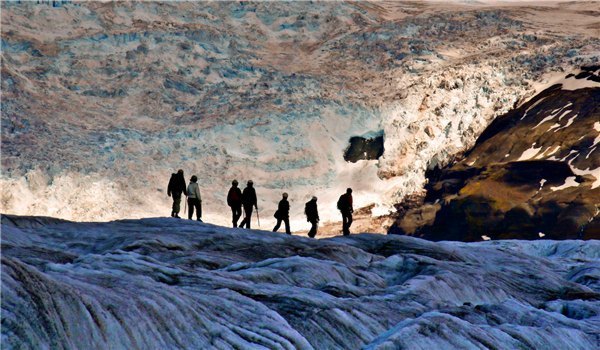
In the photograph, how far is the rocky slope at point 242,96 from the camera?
292 ft

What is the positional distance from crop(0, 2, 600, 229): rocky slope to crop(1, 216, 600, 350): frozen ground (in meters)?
56.2

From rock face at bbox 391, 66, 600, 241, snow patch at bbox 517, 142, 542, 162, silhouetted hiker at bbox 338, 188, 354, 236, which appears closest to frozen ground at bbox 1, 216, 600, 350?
silhouetted hiker at bbox 338, 188, 354, 236

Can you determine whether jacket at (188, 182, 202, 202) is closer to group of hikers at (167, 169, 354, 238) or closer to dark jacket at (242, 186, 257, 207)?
group of hikers at (167, 169, 354, 238)

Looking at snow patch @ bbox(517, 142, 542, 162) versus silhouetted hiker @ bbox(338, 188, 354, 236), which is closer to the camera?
silhouetted hiker @ bbox(338, 188, 354, 236)

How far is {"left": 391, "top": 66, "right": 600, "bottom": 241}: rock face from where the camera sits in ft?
293

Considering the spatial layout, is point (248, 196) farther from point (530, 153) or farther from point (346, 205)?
point (530, 153)

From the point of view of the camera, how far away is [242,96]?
98.9 metres

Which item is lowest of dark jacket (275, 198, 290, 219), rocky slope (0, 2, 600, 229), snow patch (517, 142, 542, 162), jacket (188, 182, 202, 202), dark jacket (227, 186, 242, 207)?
dark jacket (275, 198, 290, 219)

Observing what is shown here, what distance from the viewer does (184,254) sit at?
25766 millimetres

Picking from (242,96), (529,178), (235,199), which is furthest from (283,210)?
(242,96)

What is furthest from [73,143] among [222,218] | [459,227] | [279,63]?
[459,227]

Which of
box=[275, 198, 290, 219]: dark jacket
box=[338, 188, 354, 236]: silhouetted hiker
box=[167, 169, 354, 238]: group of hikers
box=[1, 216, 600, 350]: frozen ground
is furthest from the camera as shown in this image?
box=[338, 188, 354, 236]: silhouetted hiker

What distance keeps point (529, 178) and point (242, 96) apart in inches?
1066

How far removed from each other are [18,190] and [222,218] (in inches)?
651
